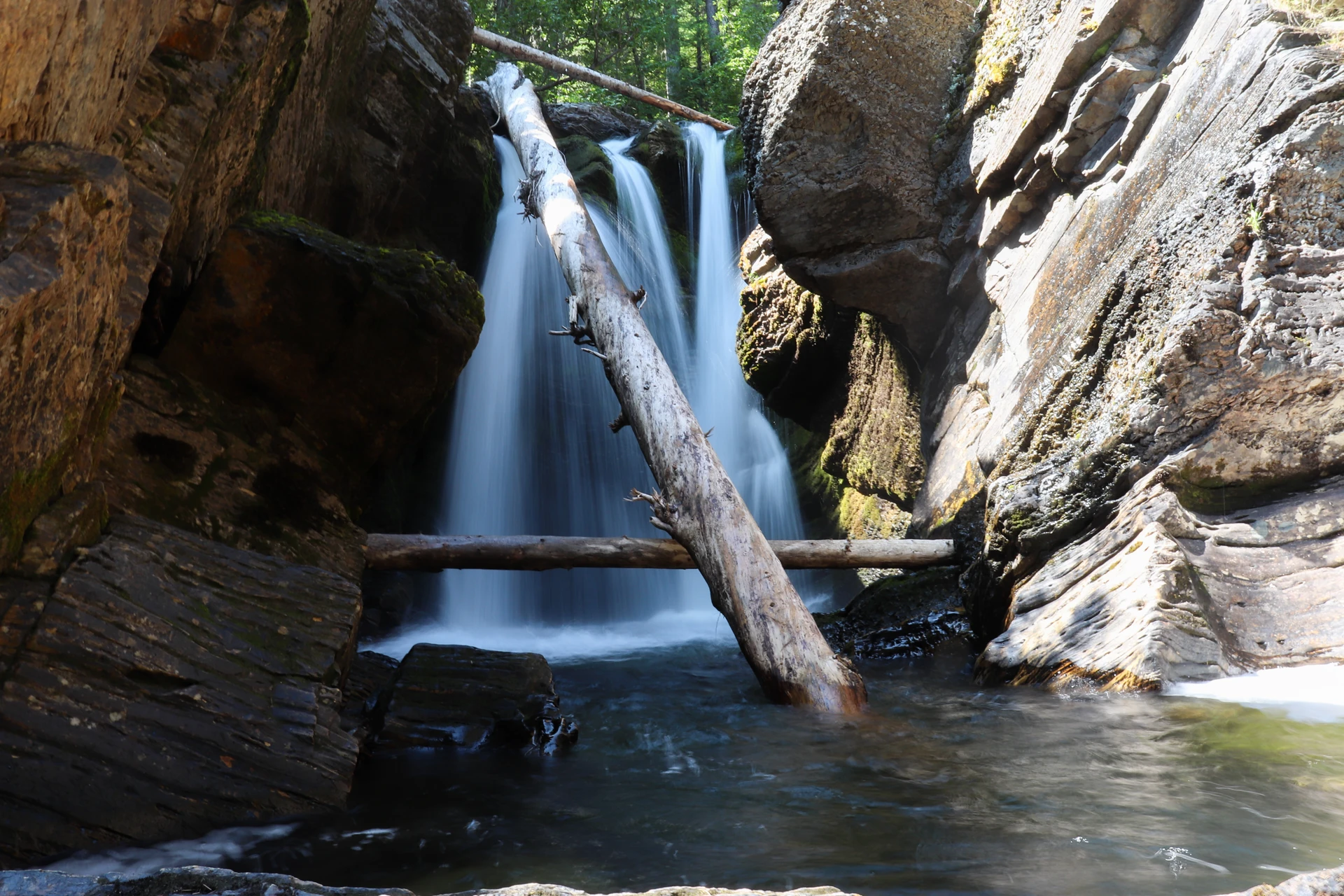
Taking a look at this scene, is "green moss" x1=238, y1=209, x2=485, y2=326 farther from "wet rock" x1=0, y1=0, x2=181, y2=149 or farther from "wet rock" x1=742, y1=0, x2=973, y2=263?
"wet rock" x1=742, y1=0, x2=973, y2=263

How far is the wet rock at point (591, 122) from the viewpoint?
1500 centimetres

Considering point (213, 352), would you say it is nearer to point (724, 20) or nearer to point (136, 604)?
point (136, 604)

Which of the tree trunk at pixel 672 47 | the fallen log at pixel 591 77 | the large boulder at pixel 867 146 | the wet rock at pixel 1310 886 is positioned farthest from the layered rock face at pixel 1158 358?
the tree trunk at pixel 672 47

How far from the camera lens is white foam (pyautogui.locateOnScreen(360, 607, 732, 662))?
7.94 meters

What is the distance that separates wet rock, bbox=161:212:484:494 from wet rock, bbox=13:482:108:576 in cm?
172

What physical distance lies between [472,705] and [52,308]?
105 inches

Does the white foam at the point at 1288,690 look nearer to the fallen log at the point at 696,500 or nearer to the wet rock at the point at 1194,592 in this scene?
the wet rock at the point at 1194,592

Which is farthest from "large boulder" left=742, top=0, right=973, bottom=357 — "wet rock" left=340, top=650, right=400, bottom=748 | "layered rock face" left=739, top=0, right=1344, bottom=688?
"wet rock" left=340, top=650, right=400, bottom=748

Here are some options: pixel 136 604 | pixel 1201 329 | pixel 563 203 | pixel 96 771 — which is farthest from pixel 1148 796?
pixel 563 203

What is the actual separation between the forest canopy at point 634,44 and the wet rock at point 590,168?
3309 mm

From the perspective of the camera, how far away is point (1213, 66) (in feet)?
16.9

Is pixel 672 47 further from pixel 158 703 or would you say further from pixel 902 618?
pixel 158 703

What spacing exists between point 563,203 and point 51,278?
5980 millimetres

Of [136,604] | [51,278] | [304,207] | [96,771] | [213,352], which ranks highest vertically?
[304,207]
